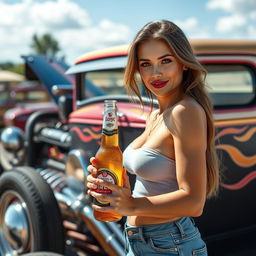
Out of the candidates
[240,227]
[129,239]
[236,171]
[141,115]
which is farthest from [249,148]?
[129,239]

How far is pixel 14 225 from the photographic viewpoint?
116 inches

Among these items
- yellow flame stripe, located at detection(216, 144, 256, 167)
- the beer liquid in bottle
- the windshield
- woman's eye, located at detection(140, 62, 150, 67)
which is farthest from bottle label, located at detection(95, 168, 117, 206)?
yellow flame stripe, located at detection(216, 144, 256, 167)

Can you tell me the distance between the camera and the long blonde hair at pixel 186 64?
1396mm

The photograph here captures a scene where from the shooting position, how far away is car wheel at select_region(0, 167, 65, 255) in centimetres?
268

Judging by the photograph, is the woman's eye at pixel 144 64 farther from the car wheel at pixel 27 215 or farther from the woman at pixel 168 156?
the car wheel at pixel 27 215

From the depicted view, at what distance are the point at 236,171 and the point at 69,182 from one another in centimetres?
144

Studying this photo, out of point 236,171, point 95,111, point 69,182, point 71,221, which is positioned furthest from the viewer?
point 71,221

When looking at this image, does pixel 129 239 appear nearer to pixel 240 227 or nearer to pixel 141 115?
pixel 141 115

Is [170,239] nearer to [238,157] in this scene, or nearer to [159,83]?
[159,83]

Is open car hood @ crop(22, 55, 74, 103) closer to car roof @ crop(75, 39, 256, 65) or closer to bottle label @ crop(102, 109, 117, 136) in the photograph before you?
car roof @ crop(75, 39, 256, 65)

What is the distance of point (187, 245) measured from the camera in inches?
58.1

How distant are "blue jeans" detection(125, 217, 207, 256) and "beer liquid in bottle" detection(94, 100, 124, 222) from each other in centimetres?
13

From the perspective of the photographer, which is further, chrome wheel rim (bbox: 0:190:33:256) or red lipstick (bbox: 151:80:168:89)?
chrome wheel rim (bbox: 0:190:33:256)

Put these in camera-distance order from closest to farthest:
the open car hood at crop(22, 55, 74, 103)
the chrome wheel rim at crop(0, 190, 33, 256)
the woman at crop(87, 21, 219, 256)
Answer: the woman at crop(87, 21, 219, 256) < the chrome wheel rim at crop(0, 190, 33, 256) < the open car hood at crop(22, 55, 74, 103)
